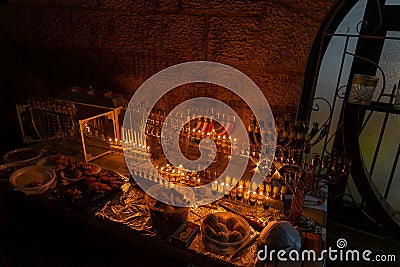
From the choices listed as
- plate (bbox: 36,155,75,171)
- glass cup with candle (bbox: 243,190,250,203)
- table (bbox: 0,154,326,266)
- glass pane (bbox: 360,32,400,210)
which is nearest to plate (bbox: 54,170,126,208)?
table (bbox: 0,154,326,266)

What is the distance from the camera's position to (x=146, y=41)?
7.95 feet

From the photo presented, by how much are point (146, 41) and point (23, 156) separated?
4.56 ft

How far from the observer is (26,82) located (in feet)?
10.6

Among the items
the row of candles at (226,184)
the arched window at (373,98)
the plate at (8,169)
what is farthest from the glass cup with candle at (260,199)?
the plate at (8,169)

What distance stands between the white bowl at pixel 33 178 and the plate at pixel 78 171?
0.09m

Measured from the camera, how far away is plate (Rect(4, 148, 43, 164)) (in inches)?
89.7

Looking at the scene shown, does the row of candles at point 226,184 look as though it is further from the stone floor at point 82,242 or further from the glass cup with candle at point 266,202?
the stone floor at point 82,242

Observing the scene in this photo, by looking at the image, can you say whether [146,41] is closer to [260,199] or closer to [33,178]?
[33,178]

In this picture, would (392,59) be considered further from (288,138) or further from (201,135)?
(201,135)

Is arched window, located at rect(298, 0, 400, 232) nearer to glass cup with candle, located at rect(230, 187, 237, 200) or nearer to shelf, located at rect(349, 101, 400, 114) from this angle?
shelf, located at rect(349, 101, 400, 114)

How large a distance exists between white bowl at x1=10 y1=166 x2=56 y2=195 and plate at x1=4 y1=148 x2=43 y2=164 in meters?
0.21

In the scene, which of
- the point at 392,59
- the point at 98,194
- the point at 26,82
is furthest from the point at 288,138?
the point at 26,82

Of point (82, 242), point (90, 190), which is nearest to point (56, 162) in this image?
point (90, 190)

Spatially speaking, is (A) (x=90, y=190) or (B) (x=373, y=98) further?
(B) (x=373, y=98)
